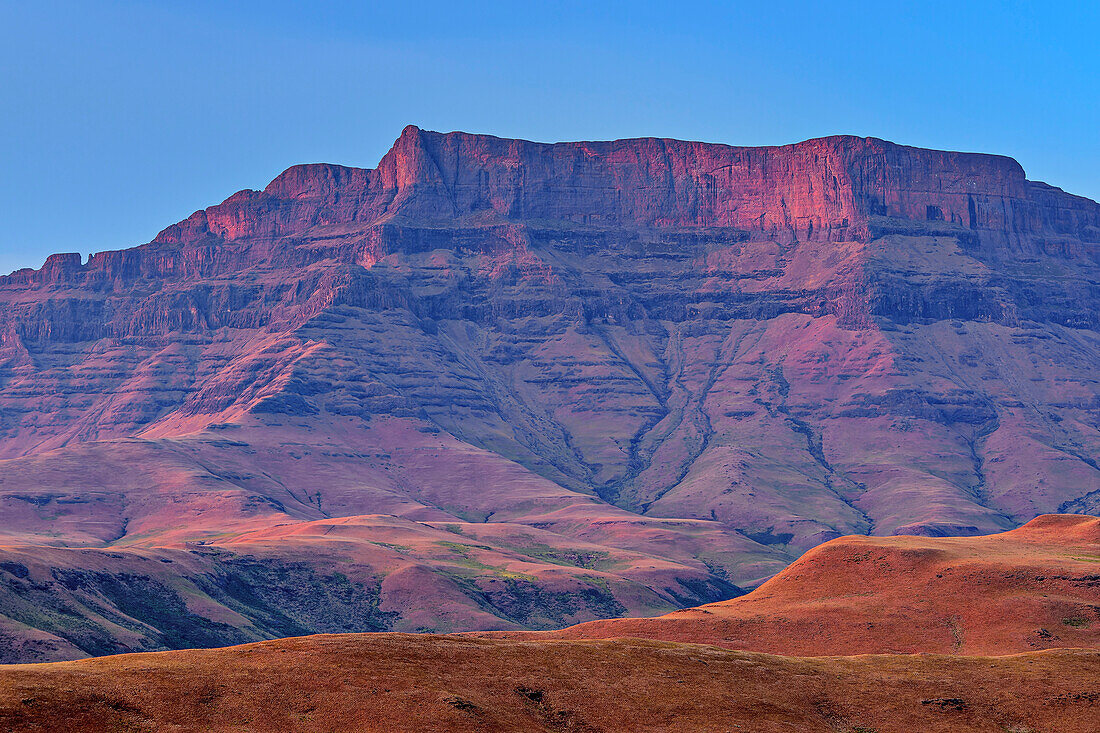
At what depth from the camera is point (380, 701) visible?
79625 mm

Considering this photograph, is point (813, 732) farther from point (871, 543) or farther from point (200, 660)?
point (871, 543)

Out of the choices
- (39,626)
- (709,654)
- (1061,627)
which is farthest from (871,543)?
(39,626)

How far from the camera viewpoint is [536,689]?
87.0 meters


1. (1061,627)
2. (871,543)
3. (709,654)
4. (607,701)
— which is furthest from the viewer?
(871,543)

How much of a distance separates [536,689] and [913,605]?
6253 cm

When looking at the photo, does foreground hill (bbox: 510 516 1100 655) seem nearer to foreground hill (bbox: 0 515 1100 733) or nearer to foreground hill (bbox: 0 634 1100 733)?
foreground hill (bbox: 0 515 1100 733)

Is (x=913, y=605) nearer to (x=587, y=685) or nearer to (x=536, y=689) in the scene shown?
(x=587, y=685)

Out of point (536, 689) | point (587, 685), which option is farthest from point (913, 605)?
point (536, 689)

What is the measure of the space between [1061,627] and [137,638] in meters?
120

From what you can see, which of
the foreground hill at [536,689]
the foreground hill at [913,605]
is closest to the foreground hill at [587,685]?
the foreground hill at [536,689]

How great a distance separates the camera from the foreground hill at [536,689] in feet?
247

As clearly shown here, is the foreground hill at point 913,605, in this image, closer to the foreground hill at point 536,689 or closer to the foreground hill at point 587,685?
the foreground hill at point 587,685

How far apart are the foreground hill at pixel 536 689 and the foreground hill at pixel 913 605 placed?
2434 centimetres

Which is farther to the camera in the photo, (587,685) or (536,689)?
(587,685)
